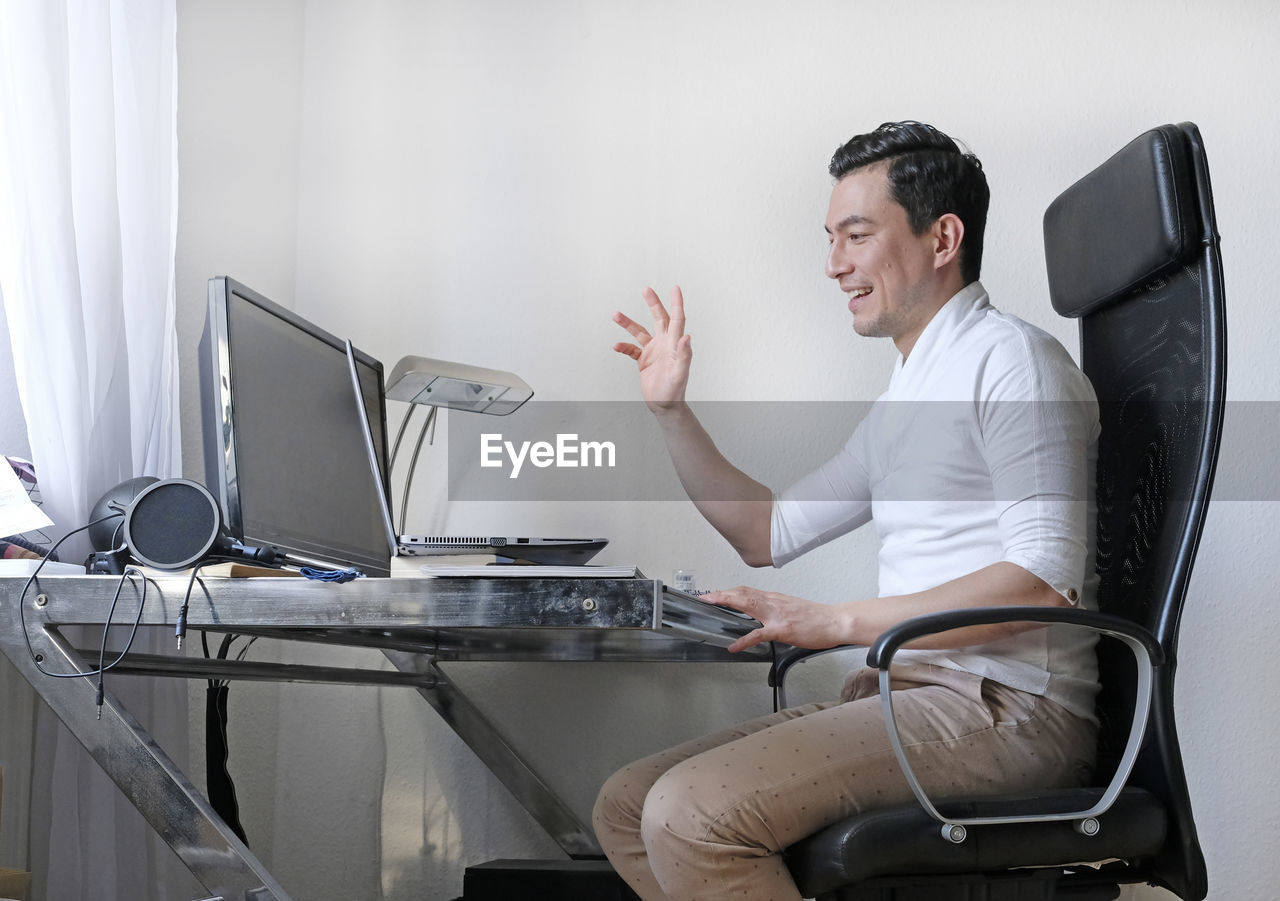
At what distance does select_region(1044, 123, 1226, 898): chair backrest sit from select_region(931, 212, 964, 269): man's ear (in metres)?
0.17

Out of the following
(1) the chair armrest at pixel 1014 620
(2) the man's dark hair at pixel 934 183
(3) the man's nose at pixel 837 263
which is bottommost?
(1) the chair armrest at pixel 1014 620

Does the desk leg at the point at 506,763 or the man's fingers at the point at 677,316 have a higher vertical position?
the man's fingers at the point at 677,316

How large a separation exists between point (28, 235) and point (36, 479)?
1.12 feet

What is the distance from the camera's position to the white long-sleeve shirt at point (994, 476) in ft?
4.41

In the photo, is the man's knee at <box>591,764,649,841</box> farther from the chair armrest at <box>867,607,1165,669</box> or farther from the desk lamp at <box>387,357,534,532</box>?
the desk lamp at <box>387,357,534,532</box>

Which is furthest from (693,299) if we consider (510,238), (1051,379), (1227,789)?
(1227,789)

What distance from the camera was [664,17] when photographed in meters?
2.40

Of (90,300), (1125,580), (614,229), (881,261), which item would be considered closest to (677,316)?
(881,261)

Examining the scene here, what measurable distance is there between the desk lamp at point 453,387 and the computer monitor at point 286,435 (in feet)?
0.22

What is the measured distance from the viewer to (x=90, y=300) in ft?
5.49

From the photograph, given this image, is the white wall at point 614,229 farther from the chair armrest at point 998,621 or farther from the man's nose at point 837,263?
the chair armrest at point 998,621

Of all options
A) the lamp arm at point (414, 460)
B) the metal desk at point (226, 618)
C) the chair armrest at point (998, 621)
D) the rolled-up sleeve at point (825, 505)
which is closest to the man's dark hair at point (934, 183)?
the rolled-up sleeve at point (825, 505)

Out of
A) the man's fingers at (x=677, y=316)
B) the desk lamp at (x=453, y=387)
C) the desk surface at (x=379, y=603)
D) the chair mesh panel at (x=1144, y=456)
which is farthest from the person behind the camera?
the desk lamp at (x=453, y=387)

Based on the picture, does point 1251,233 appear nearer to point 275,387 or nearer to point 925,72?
point 925,72
